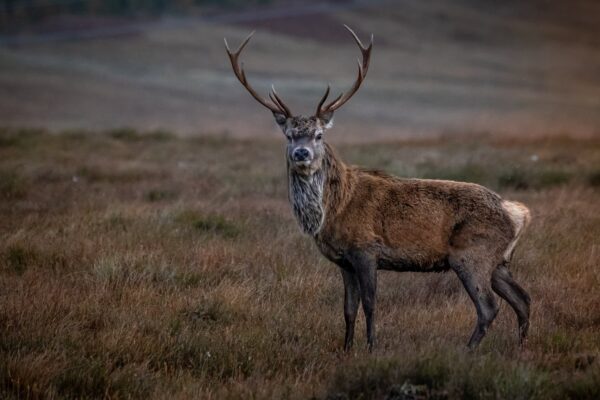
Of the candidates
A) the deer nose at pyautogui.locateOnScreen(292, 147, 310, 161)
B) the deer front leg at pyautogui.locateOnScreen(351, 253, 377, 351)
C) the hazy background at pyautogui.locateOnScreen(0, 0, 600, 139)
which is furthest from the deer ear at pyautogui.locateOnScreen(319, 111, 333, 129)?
the hazy background at pyautogui.locateOnScreen(0, 0, 600, 139)

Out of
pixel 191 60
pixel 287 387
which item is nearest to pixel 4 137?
pixel 287 387

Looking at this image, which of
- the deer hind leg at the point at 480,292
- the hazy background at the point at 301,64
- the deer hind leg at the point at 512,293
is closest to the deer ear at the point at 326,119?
the deer hind leg at the point at 480,292

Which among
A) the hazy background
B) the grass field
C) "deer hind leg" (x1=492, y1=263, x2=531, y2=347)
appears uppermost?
"deer hind leg" (x1=492, y1=263, x2=531, y2=347)

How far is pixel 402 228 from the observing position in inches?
292

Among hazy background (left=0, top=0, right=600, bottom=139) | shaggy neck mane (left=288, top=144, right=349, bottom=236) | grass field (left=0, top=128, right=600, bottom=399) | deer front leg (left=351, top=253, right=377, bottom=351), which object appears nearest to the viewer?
grass field (left=0, top=128, right=600, bottom=399)

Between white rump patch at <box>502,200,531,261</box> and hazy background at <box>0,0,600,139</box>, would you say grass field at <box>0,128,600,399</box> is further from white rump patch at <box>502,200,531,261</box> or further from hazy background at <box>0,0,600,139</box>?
hazy background at <box>0,0,600,139</box>

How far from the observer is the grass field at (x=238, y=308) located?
19.2 ft

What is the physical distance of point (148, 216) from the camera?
458 inches

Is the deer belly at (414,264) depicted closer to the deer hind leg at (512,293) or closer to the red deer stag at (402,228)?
the red deer stag at (402,228)

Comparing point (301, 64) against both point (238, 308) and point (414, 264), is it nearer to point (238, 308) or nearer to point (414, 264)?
point (238, 308)

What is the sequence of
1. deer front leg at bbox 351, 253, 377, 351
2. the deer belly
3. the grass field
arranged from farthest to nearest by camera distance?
the deer belly, deer front leg at bbox 351, 253, 377, 351, the grass field

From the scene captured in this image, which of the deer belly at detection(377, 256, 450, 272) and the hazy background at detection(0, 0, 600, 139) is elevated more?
the deer belly at detection(377, 256, 450, 272)

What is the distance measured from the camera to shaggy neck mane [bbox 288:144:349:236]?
24.8ft

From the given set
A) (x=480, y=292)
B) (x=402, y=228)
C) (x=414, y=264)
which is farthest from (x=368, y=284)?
(x=480, y=292)
